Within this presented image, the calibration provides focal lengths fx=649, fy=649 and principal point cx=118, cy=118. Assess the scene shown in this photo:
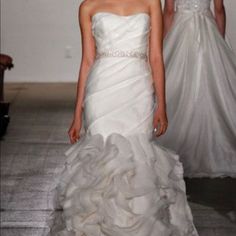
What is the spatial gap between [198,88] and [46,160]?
1424mm

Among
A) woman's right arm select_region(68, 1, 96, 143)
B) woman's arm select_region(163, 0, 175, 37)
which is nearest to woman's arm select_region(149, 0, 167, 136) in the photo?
A: woman's right arm select_region(68, 1, 96, 143)

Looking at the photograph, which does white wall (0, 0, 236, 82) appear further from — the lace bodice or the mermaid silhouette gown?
the mermaid silhouette gown

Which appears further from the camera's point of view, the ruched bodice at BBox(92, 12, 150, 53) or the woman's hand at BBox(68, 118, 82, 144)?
the woman's hand at BBox(68, 118, 82, 144)

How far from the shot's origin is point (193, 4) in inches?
198

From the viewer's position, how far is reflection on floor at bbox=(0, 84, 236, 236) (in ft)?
13.0

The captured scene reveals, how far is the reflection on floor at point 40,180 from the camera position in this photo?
3955 millimetres

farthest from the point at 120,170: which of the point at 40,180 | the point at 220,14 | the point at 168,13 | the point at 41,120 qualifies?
the point at 41,120

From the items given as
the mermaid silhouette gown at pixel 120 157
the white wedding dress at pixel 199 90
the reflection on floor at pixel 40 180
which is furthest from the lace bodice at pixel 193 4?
the mermaid silhouette gown at pixel 120 157

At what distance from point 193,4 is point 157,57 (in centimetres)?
203

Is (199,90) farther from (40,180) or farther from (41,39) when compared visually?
(41,39)

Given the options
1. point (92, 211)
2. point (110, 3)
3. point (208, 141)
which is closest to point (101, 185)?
point (92, 211)

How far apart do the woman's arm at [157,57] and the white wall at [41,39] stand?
596 cm

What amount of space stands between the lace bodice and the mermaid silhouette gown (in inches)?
76.8

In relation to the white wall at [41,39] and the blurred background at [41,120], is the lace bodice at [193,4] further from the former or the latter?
the white wall at [41,39]
